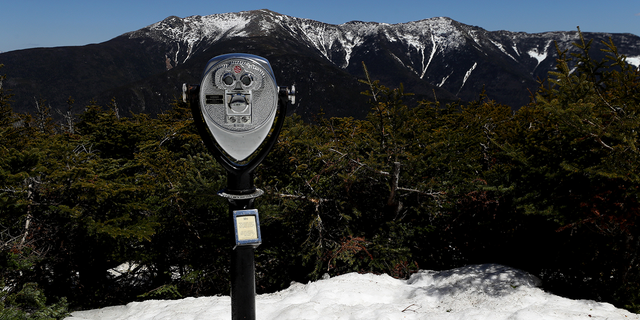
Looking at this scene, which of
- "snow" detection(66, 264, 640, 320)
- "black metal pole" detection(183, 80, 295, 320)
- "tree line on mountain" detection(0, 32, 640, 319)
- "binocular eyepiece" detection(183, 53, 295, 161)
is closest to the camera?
"binocular eyepiece" detection(183, 53, 295, 161)

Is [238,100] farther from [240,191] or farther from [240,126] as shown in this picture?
[240,191]

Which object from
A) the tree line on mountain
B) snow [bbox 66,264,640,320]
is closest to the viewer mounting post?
snow [bbox 66,264,640,320]

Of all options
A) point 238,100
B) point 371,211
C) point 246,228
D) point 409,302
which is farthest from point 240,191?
point 371,211

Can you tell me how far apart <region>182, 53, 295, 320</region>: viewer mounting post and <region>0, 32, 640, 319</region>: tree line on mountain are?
7.98 ft

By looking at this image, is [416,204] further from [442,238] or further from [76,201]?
[76,201]

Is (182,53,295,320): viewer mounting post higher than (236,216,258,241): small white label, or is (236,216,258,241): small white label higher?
(182,53,295,320): viewer mounting post

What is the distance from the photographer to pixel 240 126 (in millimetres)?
2393

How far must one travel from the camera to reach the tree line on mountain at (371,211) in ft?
13.2

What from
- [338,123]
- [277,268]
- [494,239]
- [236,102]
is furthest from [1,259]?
[338,123]

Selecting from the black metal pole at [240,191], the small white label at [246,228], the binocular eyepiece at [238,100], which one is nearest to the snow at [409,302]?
the black metal pole at [240,191]

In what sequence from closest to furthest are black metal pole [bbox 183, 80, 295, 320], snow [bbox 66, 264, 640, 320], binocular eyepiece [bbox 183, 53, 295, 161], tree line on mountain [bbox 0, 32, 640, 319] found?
binocular eyepiece [bbox 183, 53, 295, 161], black metal pole [bbox 183, 80, 295, 320], snow [bbox 66, 264, 640, 320], tree line on mountain [bbox 0, 32, 640, 319]

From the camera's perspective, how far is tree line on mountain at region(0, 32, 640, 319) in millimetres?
4027

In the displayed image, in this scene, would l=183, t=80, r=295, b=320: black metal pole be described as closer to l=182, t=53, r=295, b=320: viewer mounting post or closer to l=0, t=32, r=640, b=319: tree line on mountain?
l=182, t=53, r=295, b=320: viewer mounting post

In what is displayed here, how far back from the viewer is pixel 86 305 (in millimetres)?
6000
